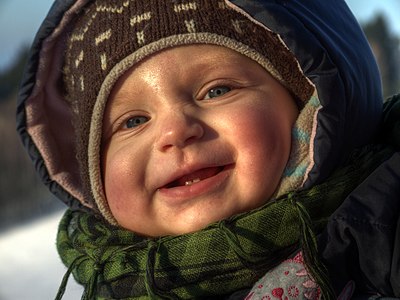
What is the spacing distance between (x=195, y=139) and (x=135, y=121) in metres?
0.20

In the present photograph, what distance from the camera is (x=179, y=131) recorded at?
4.03ft

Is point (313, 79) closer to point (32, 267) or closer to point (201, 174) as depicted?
point (201, 174)

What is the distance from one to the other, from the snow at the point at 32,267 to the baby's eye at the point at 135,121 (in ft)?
2.74

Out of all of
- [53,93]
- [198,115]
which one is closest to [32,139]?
[53,93]

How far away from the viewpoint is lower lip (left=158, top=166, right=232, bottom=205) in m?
1.24

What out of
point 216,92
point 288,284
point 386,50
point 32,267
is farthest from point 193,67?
point 386,50

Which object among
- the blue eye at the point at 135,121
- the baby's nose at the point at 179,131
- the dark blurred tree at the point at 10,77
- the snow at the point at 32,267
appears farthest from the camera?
the dark blurred tree at the point at 10,77

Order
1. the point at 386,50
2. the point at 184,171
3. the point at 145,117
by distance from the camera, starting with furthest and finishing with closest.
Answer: the point at 386,50 < the point at 145,117 < the point at 184,171

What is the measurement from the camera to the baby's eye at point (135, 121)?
137 centimetres

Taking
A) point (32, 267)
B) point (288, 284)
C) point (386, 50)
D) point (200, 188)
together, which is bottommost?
point (386, 50)

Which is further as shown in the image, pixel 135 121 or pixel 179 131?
pixel 135 121

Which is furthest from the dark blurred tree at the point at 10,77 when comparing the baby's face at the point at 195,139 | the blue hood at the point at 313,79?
the baby's face at the point at 195,139

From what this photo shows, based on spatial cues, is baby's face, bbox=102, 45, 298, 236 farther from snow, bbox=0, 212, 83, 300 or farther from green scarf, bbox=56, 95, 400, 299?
snow, bbox=0, 212, 83, 300

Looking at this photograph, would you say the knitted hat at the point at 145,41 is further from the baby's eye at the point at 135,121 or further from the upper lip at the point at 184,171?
the upper lip at the point at 184,171
